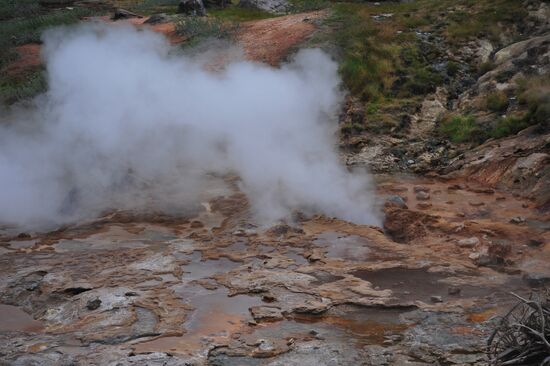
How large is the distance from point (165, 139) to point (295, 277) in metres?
3.57

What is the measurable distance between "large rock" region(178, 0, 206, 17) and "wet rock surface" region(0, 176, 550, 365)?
855cm

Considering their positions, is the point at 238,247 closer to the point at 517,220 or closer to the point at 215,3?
the point at 517,220

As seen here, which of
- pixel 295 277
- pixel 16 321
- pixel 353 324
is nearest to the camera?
pixel 353 324

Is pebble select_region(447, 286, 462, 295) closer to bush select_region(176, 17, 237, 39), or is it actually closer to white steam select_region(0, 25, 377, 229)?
white steam select_region(0, 25, 377, 229)

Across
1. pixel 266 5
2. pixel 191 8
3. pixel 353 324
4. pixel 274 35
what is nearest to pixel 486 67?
pixel 274 35

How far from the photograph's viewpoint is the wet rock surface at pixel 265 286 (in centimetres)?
368

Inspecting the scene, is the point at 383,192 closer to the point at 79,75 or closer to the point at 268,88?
the point at 268,88

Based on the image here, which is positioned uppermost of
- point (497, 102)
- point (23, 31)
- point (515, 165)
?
point (23, 31)

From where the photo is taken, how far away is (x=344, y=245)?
5527 mm

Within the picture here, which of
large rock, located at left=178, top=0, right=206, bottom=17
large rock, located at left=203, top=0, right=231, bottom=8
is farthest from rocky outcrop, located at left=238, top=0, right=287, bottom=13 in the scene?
large rock, located at left=178, top=0, right=206, bottom=17

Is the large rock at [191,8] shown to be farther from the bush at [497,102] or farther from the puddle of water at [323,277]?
the puddle of water at [323,277]

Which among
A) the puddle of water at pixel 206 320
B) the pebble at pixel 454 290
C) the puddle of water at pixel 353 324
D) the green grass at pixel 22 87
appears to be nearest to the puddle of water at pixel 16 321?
the puddle of water at pixel 206 320

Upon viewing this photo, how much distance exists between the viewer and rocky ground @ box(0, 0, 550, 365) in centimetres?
371

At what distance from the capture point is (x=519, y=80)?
8.65 m
